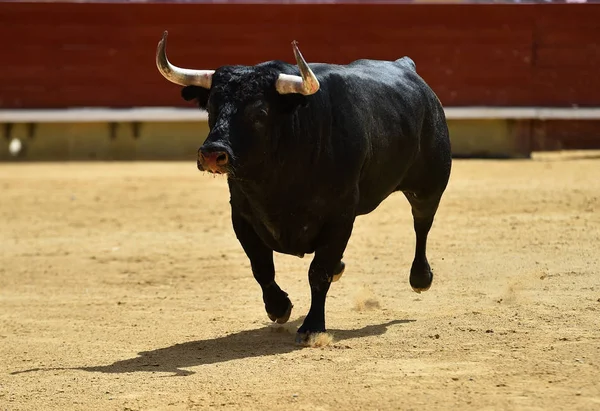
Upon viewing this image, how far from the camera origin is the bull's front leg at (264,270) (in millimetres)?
5207

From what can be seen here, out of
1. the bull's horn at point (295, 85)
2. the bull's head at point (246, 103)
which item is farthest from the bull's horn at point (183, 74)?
the bull's horn at point (295, 85)

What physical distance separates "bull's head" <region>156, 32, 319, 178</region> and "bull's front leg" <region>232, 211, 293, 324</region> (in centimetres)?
50

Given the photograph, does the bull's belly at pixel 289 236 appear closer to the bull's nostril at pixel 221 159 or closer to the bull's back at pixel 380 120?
the bull's back at pixel 380 120

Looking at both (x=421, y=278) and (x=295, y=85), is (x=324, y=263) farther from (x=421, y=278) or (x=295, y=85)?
(x=421, y=278)

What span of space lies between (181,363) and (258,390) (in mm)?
661

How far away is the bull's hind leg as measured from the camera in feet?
19.6

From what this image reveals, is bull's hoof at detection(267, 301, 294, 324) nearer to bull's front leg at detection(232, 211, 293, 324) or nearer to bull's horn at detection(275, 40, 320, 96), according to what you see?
bull's front leg at detection(232, 211, 293, 324)

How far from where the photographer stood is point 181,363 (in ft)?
15.2

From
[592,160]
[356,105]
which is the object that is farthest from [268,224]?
[592,160]

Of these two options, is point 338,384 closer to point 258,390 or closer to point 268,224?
point 258,390

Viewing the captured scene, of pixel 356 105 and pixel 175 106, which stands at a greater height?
pixel 356 105

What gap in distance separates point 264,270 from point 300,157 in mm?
547

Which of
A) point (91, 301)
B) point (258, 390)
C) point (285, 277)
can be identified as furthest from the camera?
point (285, 277)

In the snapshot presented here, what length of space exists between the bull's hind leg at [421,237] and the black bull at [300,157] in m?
0.55
